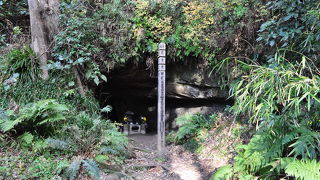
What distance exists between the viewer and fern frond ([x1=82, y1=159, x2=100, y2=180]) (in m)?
3.65

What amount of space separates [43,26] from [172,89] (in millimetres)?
4201

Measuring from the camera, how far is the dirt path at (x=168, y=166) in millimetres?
4641

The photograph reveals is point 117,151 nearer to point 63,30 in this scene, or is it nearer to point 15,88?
point 15,88

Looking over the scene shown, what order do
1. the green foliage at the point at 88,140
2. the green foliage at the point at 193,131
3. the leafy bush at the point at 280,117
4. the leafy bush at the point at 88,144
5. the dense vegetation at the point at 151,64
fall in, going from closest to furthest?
the leafy bush at the point at 280,117 < the dense vegetation at the point at 151,64 < the leafy bush at the point at 88,144 < the green foliage at the point at 88,140 < the green foliage at the point at 193,131

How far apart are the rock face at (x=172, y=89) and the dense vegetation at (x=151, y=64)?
0.61 m

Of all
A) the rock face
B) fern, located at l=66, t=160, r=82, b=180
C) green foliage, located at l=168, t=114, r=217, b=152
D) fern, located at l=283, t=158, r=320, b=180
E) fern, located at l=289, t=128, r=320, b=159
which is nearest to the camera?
fern, located at l=283, t=158, r=320, b=180

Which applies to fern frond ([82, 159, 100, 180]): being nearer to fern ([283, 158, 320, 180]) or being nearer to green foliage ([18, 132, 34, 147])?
green foliage ([18, 132, 34, 147])

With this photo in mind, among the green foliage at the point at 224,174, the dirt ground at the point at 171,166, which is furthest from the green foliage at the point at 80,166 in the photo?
the green foliage at the point at 224,174

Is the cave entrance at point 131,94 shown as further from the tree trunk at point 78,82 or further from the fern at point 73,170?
the fern at point 73,170

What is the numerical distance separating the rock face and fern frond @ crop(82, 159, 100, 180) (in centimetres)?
424

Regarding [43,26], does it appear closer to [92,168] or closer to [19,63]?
→ [19,63]

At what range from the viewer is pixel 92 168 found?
12.1ft

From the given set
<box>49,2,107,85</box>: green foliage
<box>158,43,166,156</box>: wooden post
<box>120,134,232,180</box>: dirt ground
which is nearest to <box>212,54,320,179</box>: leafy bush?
<box>120,134,232,180</box>: dirt ground

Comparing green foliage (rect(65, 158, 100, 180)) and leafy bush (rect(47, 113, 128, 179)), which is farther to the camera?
leafy bush (rect(47, 113, 128, 179))
